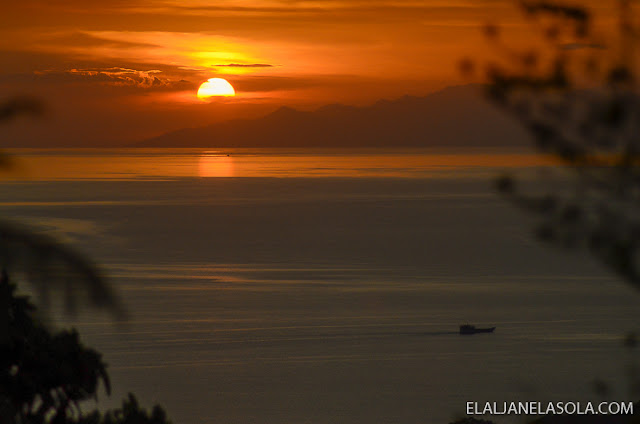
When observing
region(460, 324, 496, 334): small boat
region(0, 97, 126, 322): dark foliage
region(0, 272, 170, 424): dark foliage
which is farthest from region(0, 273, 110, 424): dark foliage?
region(460, 324, 496, 334): small boat

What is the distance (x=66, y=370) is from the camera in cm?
1116

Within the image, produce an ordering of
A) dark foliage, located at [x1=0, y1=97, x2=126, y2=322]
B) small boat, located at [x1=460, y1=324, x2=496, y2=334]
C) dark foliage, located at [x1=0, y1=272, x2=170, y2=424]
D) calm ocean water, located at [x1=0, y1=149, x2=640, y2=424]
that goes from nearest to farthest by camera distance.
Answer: dark foliage, located at [x1=0, y1=97, x2=126, y2=322], dark foliage, located at [x1=0, y1=272, x2=170, y2=424], calm ocean water, located at [x1=0, y1=149, x2=640, y2=424], small boat, located at [x1=460, y1=324, x2=496, y2=334]

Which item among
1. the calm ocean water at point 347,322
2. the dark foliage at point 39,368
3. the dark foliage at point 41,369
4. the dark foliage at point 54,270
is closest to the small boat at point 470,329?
the calm ocean water at point 347,322

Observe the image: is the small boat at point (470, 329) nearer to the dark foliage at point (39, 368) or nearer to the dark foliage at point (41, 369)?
the dark foliage at point (41, 369)

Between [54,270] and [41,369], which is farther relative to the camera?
[41,369]

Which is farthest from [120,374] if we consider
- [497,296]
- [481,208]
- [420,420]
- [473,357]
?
[481,208]

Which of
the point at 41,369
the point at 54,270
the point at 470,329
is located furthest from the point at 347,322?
the point at 54,270

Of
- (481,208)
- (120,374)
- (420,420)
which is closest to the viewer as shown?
(420,420)

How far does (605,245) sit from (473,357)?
38.1m

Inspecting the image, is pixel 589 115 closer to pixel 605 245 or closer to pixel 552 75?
pixel 552 75

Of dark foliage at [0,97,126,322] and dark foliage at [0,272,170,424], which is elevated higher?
dark foliage at [0,272,170,424]

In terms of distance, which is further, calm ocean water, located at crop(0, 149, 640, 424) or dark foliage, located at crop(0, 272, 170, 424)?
calm ocean water, located at crop(0, 149, 640, 424)

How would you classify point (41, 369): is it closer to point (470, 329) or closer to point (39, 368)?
point (39, 368)

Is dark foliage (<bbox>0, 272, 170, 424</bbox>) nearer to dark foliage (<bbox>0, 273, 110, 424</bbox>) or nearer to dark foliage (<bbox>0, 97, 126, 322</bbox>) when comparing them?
dark foliage (<bbox>0, 273, 110, 424</bbox>)
